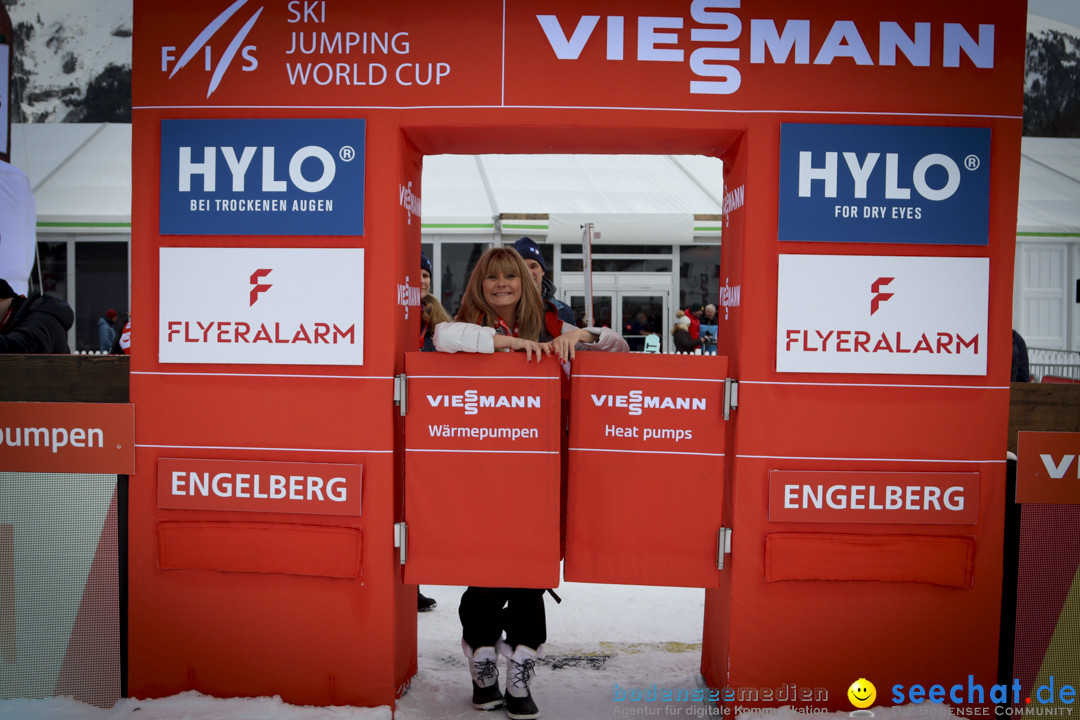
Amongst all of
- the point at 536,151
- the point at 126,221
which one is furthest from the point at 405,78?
the point at 126,221

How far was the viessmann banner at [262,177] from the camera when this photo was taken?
2.79 metres

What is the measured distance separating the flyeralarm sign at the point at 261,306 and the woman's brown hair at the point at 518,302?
1.39 feet

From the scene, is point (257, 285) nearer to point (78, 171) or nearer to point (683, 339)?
point (683, 339)

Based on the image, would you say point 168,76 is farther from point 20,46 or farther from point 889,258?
point 20,46

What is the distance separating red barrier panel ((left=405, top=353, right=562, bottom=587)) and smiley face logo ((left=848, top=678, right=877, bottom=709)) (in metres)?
1.20

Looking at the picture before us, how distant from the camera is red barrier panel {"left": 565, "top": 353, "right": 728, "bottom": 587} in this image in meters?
2.78

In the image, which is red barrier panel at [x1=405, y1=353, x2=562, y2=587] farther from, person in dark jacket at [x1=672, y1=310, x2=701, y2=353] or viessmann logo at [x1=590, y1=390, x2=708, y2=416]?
person in dark jacket at [x1=672, y1=310, x2=701, y2=353]

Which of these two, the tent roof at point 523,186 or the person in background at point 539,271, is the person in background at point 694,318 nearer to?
the tent roof at point 523,186

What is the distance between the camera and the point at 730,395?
2781 millimetres

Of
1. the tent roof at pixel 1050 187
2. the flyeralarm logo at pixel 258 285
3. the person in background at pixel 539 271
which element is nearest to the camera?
the flyeralarm logo at pixel 258 285

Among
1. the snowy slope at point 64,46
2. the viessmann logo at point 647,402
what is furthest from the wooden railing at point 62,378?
the snowy slope at point 64,46

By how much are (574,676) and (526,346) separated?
153cm

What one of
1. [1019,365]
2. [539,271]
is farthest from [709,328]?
[539,271]

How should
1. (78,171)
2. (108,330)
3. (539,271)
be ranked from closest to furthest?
(539,271) → (108,330) → (78,171)
